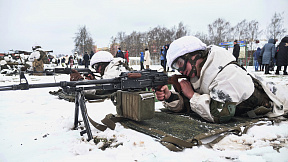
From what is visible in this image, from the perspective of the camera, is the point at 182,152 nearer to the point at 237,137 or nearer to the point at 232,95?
the point at 237,137

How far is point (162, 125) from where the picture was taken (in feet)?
8.63

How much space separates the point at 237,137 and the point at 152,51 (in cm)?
4226

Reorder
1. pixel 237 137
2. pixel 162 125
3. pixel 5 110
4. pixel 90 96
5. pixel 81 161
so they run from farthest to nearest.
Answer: pixel 90 96 < pixel 5 110 < pixel 162 125 < pixel 237 137 < pixel 81 161

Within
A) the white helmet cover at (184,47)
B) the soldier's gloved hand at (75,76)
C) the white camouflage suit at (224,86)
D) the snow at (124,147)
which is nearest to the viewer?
the snow at (124,147)

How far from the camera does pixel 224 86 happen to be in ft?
8.09

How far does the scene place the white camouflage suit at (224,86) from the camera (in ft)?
8.06

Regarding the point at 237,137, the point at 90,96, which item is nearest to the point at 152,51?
the point at 90,96

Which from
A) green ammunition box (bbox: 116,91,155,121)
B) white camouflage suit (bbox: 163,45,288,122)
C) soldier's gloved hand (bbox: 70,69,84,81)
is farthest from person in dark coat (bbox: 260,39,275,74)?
green ammunition box (bbox: 116,91,155,121)

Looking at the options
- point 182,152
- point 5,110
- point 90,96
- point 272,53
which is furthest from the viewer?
point 272,53

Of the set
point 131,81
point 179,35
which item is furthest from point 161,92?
point 179,35

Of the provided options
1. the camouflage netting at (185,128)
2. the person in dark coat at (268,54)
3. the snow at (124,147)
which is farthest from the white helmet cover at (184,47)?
the person in dark coat at (268,54)

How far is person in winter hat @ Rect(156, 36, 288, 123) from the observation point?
2.48m

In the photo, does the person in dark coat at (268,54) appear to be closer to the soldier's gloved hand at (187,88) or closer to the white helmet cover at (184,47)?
the soldier's gloved hand at (187,88)

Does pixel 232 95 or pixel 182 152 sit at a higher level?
pixel 232 95
